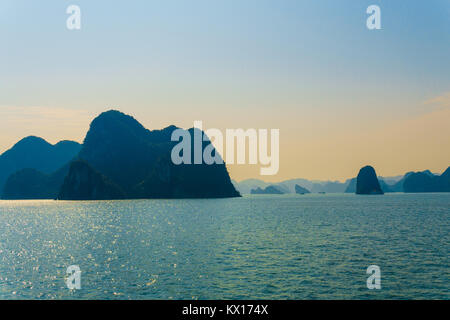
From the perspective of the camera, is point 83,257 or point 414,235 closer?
point 83,257

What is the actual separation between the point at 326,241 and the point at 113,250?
4200 centimetres

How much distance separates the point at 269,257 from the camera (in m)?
55.6

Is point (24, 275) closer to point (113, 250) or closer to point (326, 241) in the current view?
point (113, 250)

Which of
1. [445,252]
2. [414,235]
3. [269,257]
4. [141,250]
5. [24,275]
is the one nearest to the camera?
[24,275]
